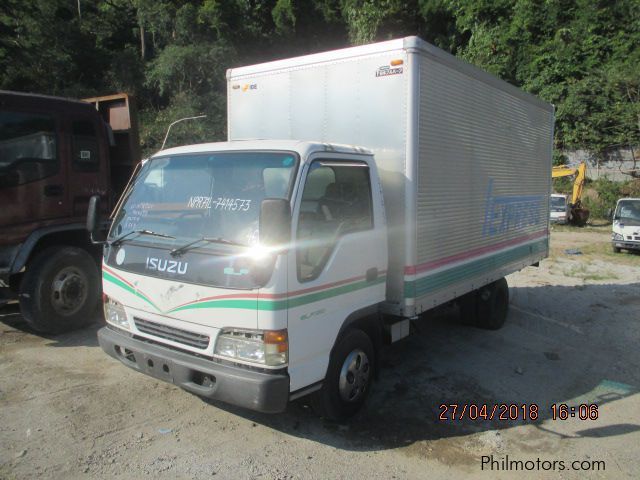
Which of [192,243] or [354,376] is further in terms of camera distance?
[354,376]

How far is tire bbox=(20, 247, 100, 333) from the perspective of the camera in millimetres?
5855

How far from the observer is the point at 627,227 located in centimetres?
1570

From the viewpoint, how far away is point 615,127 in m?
27.4

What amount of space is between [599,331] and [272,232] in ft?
20.6

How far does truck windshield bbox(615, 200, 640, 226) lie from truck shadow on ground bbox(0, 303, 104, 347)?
609 inches

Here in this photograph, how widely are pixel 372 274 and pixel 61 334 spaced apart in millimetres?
4134

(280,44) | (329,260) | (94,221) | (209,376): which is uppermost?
(280,44)

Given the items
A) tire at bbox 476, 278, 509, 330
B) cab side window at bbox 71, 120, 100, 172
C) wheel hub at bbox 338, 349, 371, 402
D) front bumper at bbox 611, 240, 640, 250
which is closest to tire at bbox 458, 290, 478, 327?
tire at bbox 476, 278, 509, 330

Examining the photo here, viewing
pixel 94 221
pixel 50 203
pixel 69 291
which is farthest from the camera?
pixel 69 291

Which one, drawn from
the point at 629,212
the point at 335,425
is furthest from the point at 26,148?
the point at 629,212

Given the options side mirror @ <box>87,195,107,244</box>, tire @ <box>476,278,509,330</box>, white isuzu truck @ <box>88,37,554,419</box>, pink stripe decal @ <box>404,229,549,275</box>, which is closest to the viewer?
white isuzu truck @ <box>88,37,554,419</box>

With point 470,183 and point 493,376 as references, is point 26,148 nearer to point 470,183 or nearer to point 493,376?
point 470,183

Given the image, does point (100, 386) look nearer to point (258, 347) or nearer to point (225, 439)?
point (225, 439)

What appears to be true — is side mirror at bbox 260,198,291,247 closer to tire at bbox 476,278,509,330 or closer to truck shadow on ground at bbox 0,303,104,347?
truck shadow on ground at bbox 0,303,104,347
